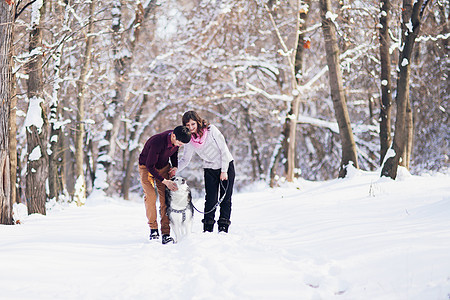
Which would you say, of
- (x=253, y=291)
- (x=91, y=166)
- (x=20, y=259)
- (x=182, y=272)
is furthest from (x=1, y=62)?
(x=91, y=166)

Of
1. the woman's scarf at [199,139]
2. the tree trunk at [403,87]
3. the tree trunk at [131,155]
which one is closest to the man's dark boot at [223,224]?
the woman's scarf at [199,139]

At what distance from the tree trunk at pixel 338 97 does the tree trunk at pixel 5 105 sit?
7.43 metres

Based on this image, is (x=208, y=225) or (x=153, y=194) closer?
(x=153, y=194)

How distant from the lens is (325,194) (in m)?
9.28

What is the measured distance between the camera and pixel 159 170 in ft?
21.2

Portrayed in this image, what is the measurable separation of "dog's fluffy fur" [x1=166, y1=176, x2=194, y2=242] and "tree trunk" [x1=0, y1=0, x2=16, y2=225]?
3079 millimetres

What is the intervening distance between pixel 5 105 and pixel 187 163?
3447 mm

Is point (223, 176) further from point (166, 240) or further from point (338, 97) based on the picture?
point (338, 97)

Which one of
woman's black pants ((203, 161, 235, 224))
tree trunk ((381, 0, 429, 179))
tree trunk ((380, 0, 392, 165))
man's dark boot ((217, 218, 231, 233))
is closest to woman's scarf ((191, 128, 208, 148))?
woman's black pants ((203, 161, 235, 224))

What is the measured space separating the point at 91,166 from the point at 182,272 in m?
18.5

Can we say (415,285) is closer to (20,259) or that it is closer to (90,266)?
(90,266)

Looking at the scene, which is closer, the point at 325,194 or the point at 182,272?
the point at 182,272

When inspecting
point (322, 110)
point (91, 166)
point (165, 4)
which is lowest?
point (91, 166)

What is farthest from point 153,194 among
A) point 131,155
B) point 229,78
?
point 131,155
